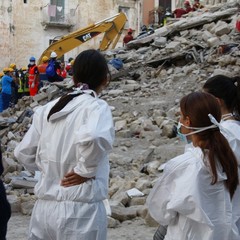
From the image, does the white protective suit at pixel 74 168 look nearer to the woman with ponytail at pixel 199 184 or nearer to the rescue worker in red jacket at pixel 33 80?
the woman with ponytail at pixel 199 184

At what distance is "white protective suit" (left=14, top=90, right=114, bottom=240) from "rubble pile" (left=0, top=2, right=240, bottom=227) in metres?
2.82

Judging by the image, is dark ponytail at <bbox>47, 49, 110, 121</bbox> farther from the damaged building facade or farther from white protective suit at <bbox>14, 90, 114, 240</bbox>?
the damaged building facade

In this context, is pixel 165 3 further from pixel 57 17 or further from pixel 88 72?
pixel 88 72

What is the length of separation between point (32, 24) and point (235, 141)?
32.5 meters

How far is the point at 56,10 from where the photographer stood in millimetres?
34812

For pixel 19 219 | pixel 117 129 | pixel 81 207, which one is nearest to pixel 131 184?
pixel 19 219

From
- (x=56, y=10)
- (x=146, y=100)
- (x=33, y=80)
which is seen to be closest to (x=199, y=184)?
(x=146, y=100)

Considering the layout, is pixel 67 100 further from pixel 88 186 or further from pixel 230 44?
pixel 230 44

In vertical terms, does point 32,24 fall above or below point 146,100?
above

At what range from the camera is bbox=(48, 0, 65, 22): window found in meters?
34.6

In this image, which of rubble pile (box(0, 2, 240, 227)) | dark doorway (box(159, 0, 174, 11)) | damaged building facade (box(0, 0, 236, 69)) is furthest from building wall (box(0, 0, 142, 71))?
rubble pile (box(0, 2, 240, 227))

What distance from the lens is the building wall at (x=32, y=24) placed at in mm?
33438

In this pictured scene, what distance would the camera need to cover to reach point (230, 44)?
1433 centimetres

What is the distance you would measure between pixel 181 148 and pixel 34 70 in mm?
9166
